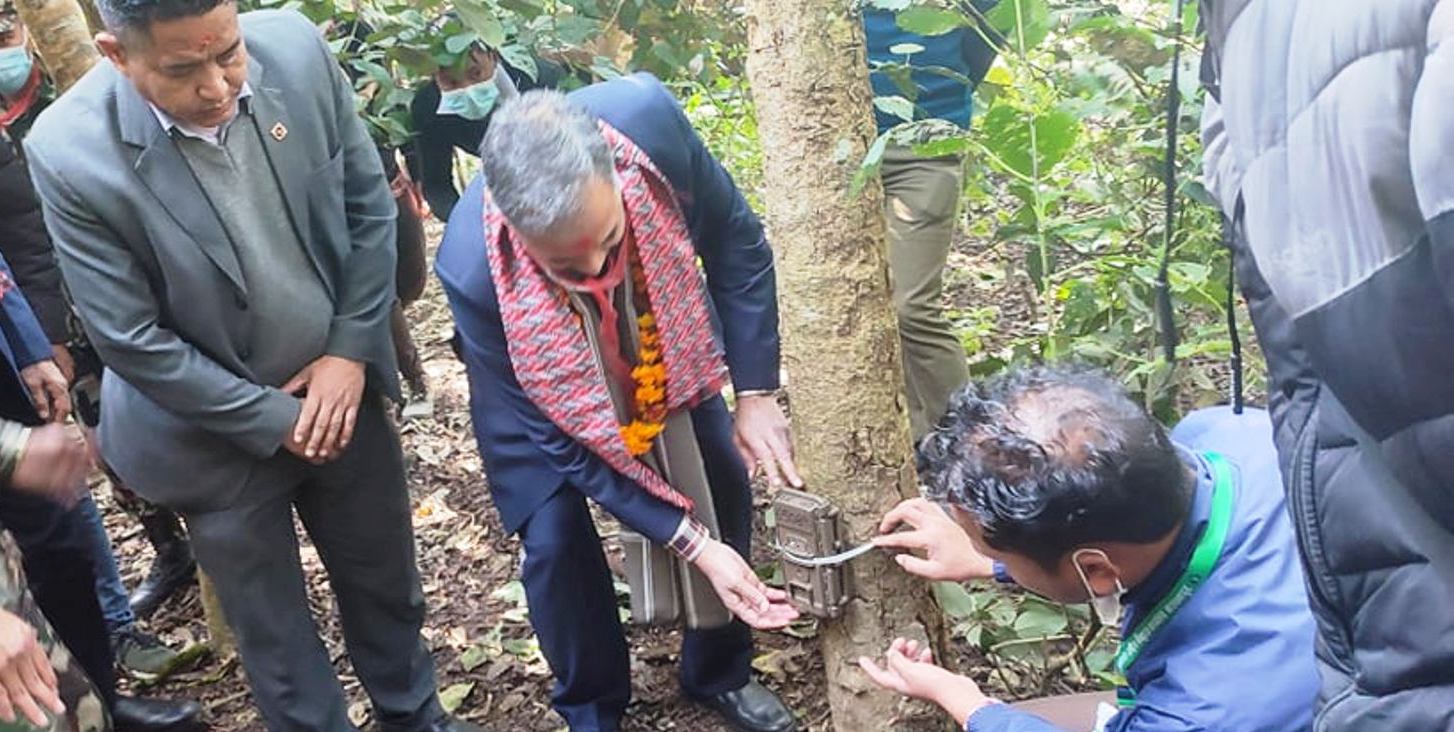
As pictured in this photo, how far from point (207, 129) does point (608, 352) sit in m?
0.82

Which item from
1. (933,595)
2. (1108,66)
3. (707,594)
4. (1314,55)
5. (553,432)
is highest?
(1314,55)

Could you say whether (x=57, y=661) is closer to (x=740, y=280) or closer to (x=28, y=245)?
(x=740, y=280)

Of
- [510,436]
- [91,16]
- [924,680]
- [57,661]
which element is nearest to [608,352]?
[510,436]

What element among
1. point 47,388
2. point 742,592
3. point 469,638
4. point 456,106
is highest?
point 456,106

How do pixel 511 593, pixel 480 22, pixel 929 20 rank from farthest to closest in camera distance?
pixel 511 593, pixel 480 22, pixel 929 20

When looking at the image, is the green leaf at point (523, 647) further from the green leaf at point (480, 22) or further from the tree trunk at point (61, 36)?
the tree trunk at point (61, 36)

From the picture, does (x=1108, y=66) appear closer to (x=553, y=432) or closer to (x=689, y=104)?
(x=553, y=432)

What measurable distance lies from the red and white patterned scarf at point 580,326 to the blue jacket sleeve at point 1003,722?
81 cm

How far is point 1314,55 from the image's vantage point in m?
0.97

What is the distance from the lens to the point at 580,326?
7.50 feet

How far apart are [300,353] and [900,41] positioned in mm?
1859

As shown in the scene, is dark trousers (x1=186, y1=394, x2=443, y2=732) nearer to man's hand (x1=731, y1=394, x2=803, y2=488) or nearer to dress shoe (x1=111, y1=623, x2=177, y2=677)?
man's hand (x1=731, y1=394, x2=803, y2=488)

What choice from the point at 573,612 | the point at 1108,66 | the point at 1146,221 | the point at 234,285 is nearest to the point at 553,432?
the point at 573,612

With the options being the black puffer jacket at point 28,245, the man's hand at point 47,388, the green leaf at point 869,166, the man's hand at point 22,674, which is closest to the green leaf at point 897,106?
the green leaf at point 869,166
